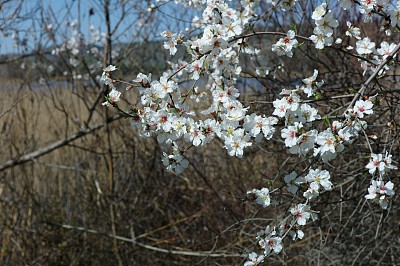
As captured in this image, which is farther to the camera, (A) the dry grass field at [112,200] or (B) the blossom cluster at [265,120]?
(A) the dry grass field at [112,200]

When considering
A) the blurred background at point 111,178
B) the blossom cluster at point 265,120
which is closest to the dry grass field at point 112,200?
the blurred background at point 111,178

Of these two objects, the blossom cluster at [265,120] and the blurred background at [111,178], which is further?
the blurred background at [111,178]

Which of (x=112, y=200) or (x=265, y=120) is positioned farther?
(x=112, y=200)

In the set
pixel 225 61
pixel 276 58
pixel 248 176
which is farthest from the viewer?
pixel 248 176

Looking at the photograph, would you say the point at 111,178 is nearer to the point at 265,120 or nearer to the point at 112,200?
the point at 112,200

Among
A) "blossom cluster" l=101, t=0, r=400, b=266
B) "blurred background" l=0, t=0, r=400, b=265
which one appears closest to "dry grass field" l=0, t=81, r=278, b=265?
"blurred background" l=0, t=0, r=400, b=265

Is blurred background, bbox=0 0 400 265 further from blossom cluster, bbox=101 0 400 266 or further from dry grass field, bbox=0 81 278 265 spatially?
blossom cluster, bbox=101 0 400 266

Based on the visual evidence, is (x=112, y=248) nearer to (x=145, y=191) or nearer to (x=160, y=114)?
(x=145, y=191)

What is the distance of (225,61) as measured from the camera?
95.3 inches

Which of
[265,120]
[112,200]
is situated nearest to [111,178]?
[112,200]

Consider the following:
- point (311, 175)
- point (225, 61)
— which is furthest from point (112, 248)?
point (311, 175)

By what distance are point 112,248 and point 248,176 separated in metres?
1.30

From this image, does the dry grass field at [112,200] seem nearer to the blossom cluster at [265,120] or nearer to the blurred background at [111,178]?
the blurred background at [111,178]

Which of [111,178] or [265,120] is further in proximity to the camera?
[111,178]
